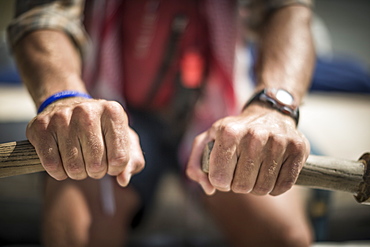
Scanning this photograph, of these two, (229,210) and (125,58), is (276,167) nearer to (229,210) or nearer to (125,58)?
(229,210)

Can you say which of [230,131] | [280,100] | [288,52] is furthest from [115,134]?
[288,52]

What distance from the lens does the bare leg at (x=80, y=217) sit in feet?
2.02

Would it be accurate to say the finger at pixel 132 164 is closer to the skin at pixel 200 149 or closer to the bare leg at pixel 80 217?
the skin at pixel 200 149

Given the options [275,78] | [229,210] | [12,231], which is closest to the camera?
[275,78]

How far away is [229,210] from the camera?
72 cm

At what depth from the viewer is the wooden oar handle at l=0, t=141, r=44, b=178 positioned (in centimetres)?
40

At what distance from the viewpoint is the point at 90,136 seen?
1.27 ft

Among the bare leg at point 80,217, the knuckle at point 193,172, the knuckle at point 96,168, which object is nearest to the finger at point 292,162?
the knuckle at point 193,172

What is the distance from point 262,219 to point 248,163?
0.32 metres

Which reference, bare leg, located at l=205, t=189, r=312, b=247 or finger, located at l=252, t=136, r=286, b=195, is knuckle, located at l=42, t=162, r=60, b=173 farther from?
bare leg, located at l=205, t=189, r=312, b=247

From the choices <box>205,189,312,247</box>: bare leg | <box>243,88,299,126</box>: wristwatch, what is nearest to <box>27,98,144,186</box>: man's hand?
<box>243,88,299,126</box>: wristwatch

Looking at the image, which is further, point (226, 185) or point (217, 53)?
point (217, 53)

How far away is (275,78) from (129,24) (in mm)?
372

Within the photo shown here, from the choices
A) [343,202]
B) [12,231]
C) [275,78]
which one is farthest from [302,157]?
[12,231]
